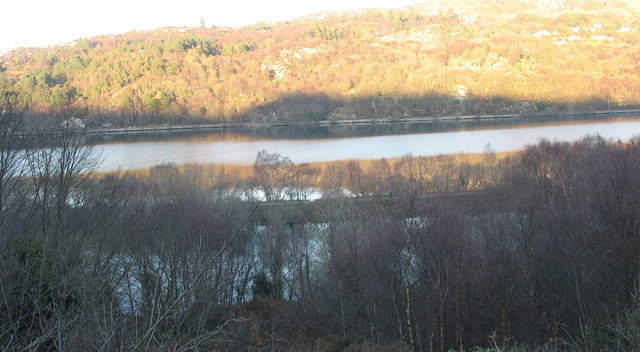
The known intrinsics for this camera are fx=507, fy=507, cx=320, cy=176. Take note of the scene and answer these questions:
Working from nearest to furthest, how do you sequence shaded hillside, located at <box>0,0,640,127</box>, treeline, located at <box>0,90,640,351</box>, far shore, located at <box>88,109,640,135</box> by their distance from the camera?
treeline, located at <box>0,90,640,351</box> → far shore, located at <box>88,109,640,135</box> → shaded hillside, located at <box>0,0,640,127</box>

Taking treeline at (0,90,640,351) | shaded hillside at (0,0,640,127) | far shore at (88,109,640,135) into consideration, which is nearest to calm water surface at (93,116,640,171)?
far shore at (88,109,640,135)

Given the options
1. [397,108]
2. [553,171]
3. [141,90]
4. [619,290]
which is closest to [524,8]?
[397,108]

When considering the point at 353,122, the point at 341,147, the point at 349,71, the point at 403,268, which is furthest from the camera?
the point at 349,71

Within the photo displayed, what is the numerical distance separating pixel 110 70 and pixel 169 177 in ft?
279

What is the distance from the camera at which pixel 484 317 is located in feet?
32.4

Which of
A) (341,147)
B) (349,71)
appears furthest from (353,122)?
(341,147)

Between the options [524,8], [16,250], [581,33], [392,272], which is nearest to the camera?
[16,250]

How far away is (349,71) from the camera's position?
4296 inches

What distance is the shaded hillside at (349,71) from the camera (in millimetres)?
84625

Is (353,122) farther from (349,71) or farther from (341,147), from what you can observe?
(341,147)

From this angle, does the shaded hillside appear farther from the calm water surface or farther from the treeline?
the treeline

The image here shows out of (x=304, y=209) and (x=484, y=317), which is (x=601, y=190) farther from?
(x=304, y=209)

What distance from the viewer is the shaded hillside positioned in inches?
3332

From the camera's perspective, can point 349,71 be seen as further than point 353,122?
Yes
